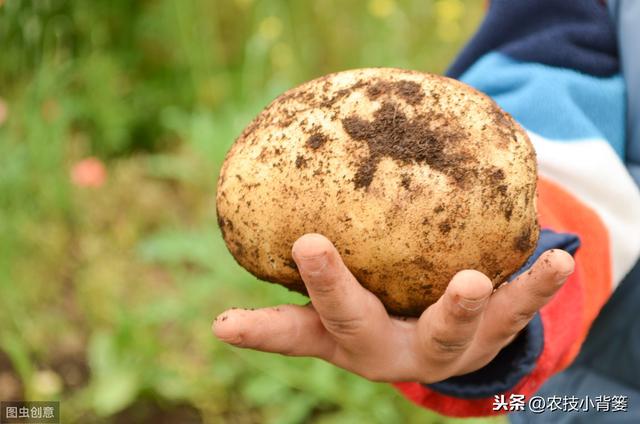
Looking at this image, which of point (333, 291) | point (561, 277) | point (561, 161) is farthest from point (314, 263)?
point (561, 161)

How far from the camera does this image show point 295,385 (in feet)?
6.09

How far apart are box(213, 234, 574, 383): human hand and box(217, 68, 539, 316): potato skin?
47mm

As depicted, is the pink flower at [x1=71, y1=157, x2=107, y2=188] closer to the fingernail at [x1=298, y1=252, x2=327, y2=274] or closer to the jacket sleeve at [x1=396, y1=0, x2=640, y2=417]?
the jacket sleeve at [x1=396, y1=0, x2=640, y2=417]

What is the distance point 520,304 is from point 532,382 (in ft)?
0.89

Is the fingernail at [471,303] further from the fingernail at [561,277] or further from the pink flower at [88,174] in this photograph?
the pink flower at [88,174]

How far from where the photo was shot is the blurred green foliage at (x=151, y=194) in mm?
1976

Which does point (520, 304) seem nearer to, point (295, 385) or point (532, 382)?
Answer: point (532, 382)

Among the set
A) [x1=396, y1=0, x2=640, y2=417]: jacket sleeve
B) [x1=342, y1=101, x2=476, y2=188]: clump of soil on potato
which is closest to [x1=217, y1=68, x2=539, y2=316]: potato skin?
[x1=342, y1=101, x2=476, y2=188]: clump of soil on potato

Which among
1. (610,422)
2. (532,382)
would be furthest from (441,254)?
(610,422)

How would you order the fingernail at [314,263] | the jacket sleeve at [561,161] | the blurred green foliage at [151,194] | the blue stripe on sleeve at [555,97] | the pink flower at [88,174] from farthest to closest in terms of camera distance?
1. the pink flower at [88,174]
2. the blurred green foliage at [151,194]
3. the blue stripe on sleeve at [555,97]
4. the jacket sleeve at [561,161]
5. the fingernail at [314,263]

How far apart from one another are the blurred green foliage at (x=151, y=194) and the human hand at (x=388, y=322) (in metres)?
0.92

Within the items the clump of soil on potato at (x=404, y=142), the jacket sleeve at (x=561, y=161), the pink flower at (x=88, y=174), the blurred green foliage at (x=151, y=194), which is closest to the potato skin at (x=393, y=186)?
the clump of soil on potato at (x=404, y=142)

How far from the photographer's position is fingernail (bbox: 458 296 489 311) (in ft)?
2.56

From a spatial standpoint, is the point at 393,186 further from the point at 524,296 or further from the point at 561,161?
the point at 561,161
